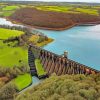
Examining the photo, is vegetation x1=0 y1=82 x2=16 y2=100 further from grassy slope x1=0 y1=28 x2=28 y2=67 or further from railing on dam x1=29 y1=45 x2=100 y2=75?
grassy slope x1=0 y1=28 x2=28 y2=67

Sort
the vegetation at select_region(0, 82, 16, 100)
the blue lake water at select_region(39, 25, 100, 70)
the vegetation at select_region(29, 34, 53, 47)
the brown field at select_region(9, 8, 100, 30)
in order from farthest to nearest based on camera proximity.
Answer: the brown field at select_region(9, 8, 100, 30), the vegetation at select_region(29, 34, 53, 47), the blue lake water at select_region(39, 25, 100, 70), the vegetation at select_region(0, 82, 16, 100)

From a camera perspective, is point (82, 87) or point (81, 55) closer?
point (82, 87)

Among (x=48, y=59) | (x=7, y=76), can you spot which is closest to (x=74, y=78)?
(x=7, y=76)

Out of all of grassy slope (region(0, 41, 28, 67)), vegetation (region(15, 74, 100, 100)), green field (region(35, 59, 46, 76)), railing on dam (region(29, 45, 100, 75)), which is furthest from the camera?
grassy slope (region(0, 41, 28, 67))

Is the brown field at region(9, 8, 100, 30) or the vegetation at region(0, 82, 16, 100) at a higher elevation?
the vegetation at region(0, 82, 16, 100)

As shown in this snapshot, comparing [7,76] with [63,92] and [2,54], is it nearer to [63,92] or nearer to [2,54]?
[2,54]

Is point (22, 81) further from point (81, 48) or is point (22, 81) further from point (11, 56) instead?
point (81, 48)

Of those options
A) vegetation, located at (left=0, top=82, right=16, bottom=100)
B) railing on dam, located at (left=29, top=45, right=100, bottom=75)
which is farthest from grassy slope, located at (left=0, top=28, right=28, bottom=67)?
vegetation, located at (left=0, top=82, right=16, bottom=100)
